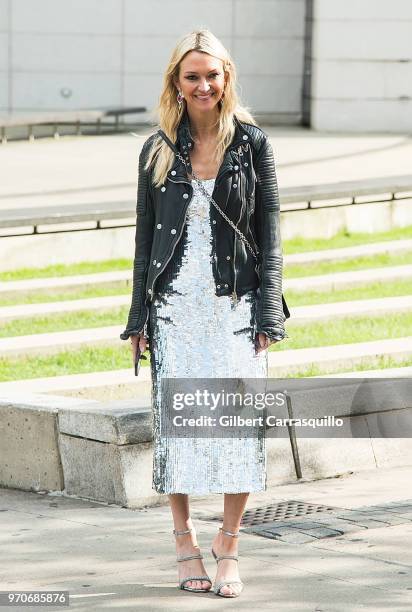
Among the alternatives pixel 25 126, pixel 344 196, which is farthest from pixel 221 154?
pixel 25 126

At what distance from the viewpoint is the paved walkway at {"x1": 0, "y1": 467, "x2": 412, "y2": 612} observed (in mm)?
4992

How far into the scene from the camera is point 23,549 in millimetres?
5688

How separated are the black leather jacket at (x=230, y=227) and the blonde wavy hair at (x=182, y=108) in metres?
0.03

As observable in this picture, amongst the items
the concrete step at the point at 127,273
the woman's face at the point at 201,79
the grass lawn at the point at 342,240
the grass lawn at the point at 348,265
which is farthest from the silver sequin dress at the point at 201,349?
the grass lawn at the point at 342,240

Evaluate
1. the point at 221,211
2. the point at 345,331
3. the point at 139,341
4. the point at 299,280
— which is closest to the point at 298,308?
the point at 345,331

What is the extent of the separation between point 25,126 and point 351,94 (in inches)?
209

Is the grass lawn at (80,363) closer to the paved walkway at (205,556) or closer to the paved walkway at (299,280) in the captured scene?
the paved walkway at (205,556)

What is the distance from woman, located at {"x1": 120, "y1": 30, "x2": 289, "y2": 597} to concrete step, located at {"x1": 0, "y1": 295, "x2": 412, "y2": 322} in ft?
15.8

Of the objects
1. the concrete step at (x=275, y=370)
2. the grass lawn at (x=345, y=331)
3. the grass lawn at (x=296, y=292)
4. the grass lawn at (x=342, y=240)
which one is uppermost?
A: the grass lawn at (x=342, y=240)

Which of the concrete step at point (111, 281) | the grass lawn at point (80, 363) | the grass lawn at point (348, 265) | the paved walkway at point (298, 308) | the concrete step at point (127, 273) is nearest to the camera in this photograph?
the grass lawn at point (80, 363)

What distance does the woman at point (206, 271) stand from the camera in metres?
5.15

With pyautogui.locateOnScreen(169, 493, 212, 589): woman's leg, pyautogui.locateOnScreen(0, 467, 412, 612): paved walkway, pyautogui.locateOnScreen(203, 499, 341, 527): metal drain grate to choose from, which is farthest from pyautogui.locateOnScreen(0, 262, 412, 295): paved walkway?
pyautogui.locateOnScreen(169, 493, 212, 589): woman's leg

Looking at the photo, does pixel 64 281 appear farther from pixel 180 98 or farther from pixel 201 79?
pixel 201 79

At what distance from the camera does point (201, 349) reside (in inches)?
203
